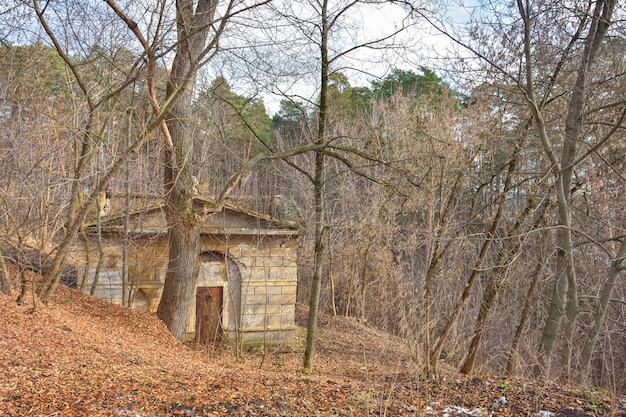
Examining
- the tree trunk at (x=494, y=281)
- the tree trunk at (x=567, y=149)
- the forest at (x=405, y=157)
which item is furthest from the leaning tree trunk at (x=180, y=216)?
the tree trunk at (x=494, y=281)

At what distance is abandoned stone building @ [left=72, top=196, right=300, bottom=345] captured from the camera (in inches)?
473

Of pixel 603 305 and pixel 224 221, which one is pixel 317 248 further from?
pixel 603 305

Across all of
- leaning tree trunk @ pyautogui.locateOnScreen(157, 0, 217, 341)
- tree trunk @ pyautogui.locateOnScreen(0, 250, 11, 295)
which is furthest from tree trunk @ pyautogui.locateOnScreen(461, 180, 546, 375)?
tree trunk @ pyautogui.locateOnScreen(0, 250, 11, 295)

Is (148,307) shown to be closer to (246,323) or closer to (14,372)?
(246,323)

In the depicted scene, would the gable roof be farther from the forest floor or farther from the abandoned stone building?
the forest floor

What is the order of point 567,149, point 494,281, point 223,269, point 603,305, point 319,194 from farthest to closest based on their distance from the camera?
point 223,269 < point 494,281 < point 319,194 < point 567,149 < point 603,305

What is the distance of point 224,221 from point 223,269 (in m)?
2.31

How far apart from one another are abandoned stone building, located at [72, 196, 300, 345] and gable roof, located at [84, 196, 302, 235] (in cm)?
3

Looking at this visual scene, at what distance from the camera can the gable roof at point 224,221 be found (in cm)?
1150

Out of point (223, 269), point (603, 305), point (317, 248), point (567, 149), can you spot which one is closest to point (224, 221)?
point (223, 269)

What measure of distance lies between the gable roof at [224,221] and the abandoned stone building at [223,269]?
0.03 m

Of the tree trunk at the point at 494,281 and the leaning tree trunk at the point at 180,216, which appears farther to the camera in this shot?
the tree trunk at the point at 494,281

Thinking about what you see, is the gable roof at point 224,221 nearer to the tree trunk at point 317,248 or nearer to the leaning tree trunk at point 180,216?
the leaning tree trunk at point 180,216

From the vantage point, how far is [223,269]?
1338 centimetres
